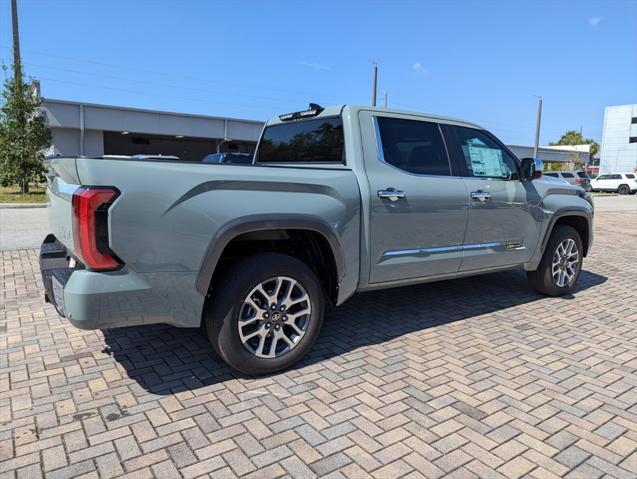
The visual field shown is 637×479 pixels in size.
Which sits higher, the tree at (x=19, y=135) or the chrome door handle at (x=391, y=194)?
the tree at (x=19, y=135)

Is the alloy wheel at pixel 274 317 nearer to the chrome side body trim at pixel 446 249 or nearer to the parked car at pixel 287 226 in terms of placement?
the parked car at pixel 287 226

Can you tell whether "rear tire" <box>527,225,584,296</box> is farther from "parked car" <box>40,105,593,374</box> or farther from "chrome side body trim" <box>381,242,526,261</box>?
"chrome side body trim" <box>381,242,526,261</box>

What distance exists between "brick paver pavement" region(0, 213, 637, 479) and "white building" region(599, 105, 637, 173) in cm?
6896

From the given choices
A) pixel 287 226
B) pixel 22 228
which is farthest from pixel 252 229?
pixel 22 228

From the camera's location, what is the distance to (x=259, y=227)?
316 cm

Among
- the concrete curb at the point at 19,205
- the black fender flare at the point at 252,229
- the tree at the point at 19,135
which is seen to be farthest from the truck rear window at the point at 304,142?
the tree at the point at 19,135

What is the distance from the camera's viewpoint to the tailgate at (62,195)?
2.81 metres

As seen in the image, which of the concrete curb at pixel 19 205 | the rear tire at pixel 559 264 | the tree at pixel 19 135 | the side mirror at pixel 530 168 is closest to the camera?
the side mirror at pixel 530 168

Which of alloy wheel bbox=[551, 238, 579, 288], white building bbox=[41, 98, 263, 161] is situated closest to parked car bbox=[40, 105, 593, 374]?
alloy wheel bbox=[551, 238, 579, 288]

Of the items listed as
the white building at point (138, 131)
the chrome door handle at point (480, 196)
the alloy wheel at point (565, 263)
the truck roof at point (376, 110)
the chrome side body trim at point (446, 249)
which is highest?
the white building at point (138, 131)

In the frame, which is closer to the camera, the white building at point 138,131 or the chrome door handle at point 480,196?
the chrome door handle at point 480,196

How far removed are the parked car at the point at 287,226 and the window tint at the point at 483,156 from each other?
15 mm

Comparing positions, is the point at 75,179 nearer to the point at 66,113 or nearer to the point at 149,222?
the point at 149,222

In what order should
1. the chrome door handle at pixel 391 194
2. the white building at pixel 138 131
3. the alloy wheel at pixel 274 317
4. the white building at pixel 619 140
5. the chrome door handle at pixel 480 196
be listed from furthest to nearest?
the white building at pixel 619 140 → the white building at pixel 138 131 → the chrome door handle at pixel 480 196 → the chrome door handle at pixel 391 194 → the alloy wheel at pixel 274 317
